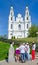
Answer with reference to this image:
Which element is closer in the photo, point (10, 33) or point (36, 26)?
point (36, 26)

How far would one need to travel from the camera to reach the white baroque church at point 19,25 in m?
116

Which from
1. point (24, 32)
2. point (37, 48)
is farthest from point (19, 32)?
point (37, 48)

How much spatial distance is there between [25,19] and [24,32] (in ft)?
22.1

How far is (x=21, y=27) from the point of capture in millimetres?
119250

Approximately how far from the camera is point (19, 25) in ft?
395

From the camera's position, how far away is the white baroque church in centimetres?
11588

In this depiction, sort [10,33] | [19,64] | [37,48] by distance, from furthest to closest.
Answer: [10,33]
[37,48]
[19,64]

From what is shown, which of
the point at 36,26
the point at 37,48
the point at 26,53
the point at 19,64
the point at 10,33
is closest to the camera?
the point at 19,64

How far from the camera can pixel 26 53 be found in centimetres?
2023

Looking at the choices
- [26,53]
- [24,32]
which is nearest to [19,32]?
[24,32]

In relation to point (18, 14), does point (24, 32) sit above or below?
below

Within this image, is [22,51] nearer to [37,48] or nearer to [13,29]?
[37,48]

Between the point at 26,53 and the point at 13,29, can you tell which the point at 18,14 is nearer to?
the point at 13,29

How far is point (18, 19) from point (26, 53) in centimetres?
10101
